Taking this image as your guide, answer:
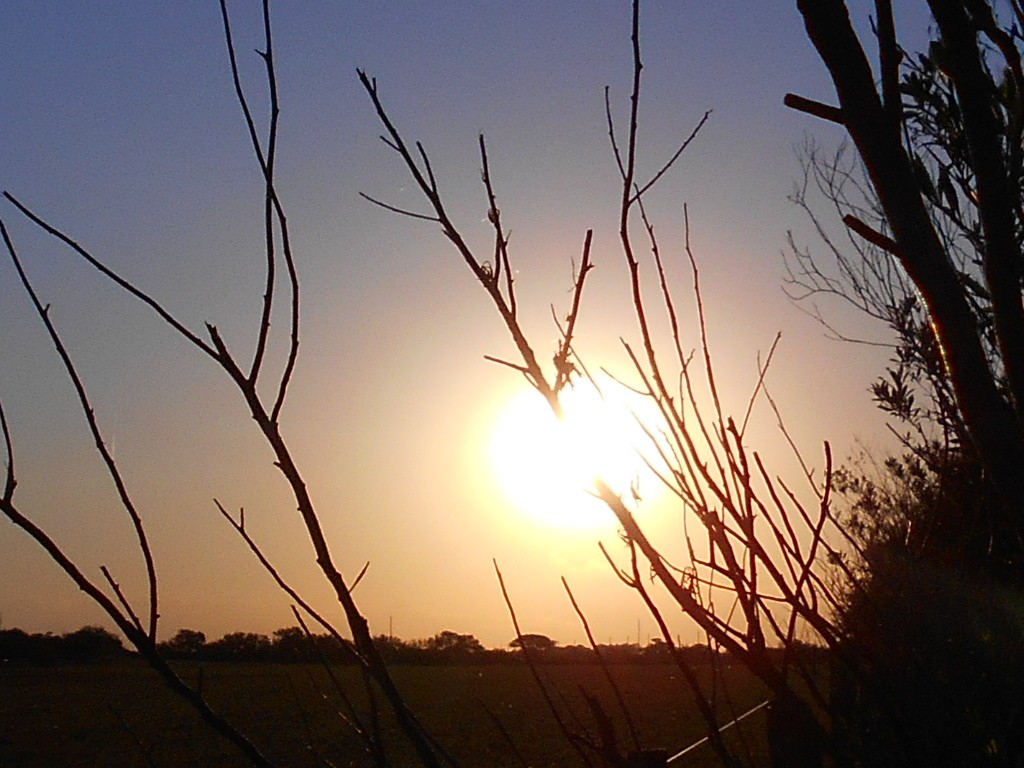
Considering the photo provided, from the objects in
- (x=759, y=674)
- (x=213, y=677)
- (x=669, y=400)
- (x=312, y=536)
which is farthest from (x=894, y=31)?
(x=213, y=677)

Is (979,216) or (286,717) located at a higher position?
(286,717)

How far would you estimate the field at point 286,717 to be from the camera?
19828mm

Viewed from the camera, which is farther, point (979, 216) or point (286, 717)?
point (286, 717)

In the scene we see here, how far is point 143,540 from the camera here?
112 cm

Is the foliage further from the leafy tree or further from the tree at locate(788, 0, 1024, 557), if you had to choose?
the tree at locate(788, 0, 1024, 557)

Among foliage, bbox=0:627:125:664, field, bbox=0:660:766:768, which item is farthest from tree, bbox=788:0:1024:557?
foliage, bbox=0:627:125:664

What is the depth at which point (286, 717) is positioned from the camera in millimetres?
25719

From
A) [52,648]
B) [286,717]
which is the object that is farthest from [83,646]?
[286,717]

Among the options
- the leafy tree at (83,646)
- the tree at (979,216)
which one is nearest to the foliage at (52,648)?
the leafy tree at (83,646)

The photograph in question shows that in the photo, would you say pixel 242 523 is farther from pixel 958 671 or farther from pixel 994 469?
pixel 958 671

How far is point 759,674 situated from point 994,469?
1.26 ft

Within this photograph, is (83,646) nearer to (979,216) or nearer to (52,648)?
(52,648)

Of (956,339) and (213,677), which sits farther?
(213,677)

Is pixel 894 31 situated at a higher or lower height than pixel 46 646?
lower
